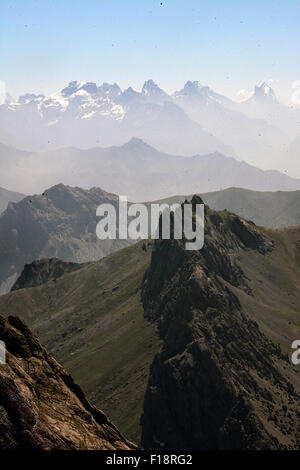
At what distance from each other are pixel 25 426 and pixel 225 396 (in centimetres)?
16321

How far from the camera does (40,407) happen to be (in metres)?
45.8

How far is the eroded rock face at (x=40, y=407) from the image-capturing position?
42025 mm

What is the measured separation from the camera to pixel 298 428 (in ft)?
625

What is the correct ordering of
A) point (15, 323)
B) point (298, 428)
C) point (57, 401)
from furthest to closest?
1. point (298, 428)
2. point (15, 323)
3. point (57, 401)

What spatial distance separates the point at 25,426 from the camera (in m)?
42.2

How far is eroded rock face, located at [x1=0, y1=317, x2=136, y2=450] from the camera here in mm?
42025
